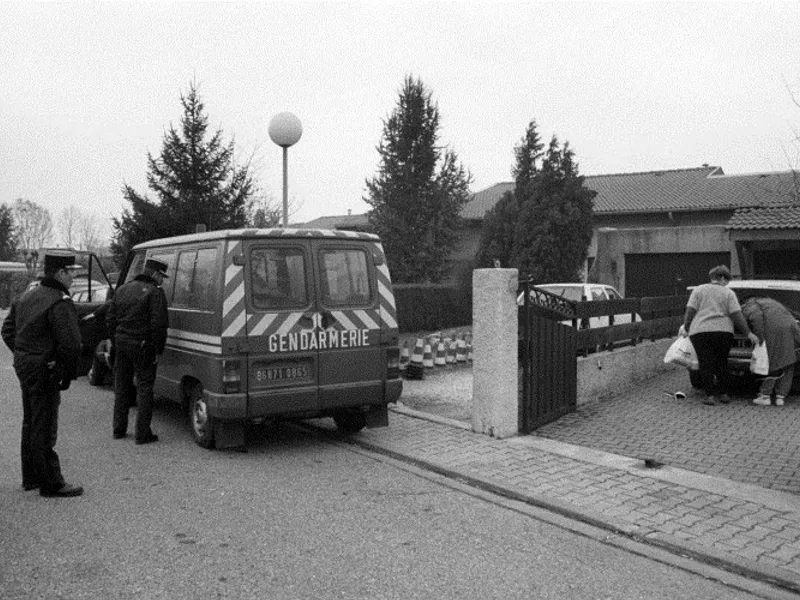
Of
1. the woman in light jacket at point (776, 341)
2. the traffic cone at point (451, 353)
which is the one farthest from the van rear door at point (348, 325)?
the traffic cone at point (451, 353)

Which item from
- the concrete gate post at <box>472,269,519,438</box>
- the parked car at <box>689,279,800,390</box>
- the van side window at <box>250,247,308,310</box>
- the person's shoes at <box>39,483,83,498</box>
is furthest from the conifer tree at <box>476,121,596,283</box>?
the person's shoes at <box>39,483,83,498</box>

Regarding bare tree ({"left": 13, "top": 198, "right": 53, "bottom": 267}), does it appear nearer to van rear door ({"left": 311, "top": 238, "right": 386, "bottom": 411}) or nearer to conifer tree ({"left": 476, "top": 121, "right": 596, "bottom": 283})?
conifer tree ({"left": 476, "top": 121, "right": 596, "bottom": 283})

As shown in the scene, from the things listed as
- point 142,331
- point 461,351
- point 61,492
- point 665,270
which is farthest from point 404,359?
point 665,270

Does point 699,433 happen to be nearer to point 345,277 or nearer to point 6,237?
point 345,277

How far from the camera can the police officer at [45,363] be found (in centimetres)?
578

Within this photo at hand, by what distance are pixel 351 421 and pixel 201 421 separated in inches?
63.7

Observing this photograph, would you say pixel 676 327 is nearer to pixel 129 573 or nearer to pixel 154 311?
pixel 154 311

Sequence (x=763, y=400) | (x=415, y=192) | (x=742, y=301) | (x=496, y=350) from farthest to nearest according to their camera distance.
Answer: (x=415, y=192)
(x=742, y=301)
(x=763, y=400)
(x=496, y=350)

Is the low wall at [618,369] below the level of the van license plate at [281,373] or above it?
below

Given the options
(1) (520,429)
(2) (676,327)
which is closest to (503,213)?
(2) (676,327)

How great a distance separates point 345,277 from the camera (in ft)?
25.4

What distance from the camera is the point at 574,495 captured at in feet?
19.3

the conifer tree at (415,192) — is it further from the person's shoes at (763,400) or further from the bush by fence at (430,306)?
the person's shoes at (763,400)

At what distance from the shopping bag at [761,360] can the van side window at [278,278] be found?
5.71 meters
